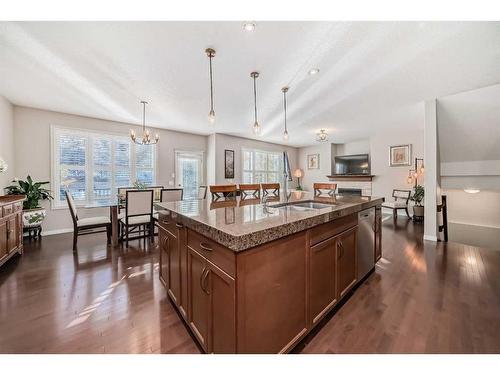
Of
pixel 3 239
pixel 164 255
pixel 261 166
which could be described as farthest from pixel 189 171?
pixel 164 255

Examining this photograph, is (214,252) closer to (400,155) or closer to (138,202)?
(138,202)

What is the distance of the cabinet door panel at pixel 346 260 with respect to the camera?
5.53 feet

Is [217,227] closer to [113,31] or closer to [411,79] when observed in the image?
[113,31]

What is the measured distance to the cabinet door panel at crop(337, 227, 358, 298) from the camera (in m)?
1.69

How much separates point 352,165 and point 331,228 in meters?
6.79

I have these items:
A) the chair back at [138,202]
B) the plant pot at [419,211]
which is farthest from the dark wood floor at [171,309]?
the plant pot at [419,211]

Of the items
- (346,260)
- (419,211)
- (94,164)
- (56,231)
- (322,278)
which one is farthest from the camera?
(419,211)

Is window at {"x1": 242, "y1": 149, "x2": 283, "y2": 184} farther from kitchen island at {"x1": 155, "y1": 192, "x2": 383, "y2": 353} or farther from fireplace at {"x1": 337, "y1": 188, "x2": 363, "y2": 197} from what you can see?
kitchen island at {"x1": 155, "y1": 192, "x2": 383, "y2": 353}

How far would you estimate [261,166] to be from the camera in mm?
7840

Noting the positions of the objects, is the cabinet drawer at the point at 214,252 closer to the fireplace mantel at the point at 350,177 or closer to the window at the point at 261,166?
the window at the point at 261,166

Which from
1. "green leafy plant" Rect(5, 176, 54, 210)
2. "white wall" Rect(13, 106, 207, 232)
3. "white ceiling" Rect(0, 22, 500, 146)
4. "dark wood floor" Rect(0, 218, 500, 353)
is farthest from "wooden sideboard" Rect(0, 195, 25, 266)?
"white ceiling" Rect(0, 22, 500, 146)

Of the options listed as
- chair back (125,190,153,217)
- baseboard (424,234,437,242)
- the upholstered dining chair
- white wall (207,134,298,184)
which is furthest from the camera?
white wall (207,134,298,184)

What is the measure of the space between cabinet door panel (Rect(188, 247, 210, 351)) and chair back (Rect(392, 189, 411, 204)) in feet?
21.4
